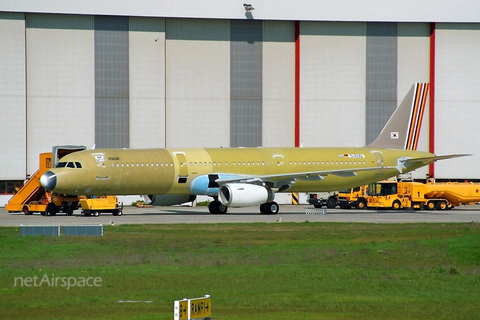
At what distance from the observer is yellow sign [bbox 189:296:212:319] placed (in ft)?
40.2

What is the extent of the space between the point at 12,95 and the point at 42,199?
15.1 meters

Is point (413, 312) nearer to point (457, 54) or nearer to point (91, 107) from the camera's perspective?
point (91, 107)

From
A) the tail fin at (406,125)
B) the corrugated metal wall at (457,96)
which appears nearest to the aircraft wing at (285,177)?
the tail fin at (406,125)

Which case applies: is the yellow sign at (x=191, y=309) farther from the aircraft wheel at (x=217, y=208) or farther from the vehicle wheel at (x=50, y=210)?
the aircraft wheel at (x=217, y=208)

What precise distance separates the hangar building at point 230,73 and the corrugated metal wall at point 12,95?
0.25 feet

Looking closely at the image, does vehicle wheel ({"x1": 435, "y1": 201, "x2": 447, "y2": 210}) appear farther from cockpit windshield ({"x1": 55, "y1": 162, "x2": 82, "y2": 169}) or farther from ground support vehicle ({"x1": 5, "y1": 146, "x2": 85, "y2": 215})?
cockpit windshield ({"x1": 55, "y1": 162, "x2": 82, "y2": 169})

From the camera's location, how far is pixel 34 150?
60000 millimetres

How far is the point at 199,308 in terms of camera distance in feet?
40.9

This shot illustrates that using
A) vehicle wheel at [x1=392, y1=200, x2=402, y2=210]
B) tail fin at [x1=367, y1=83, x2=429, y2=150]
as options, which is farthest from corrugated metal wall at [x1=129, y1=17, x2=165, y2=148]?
vehicle wheel at [x1=392, y1=200, x2=402, y2=210]

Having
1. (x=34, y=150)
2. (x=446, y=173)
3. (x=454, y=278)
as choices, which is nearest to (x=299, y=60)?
(x=446, y=173)

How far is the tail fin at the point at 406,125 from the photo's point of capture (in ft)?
176

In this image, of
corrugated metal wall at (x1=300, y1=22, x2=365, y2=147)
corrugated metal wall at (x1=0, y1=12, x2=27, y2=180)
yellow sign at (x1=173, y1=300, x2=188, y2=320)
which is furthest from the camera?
corrugated metal wall at (x1=300, y1=22, x2=365, y2=147)

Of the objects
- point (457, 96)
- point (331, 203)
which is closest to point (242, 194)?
point (331, 203)

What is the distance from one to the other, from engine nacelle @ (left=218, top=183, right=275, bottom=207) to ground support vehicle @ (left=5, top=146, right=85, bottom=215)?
29.2ft
